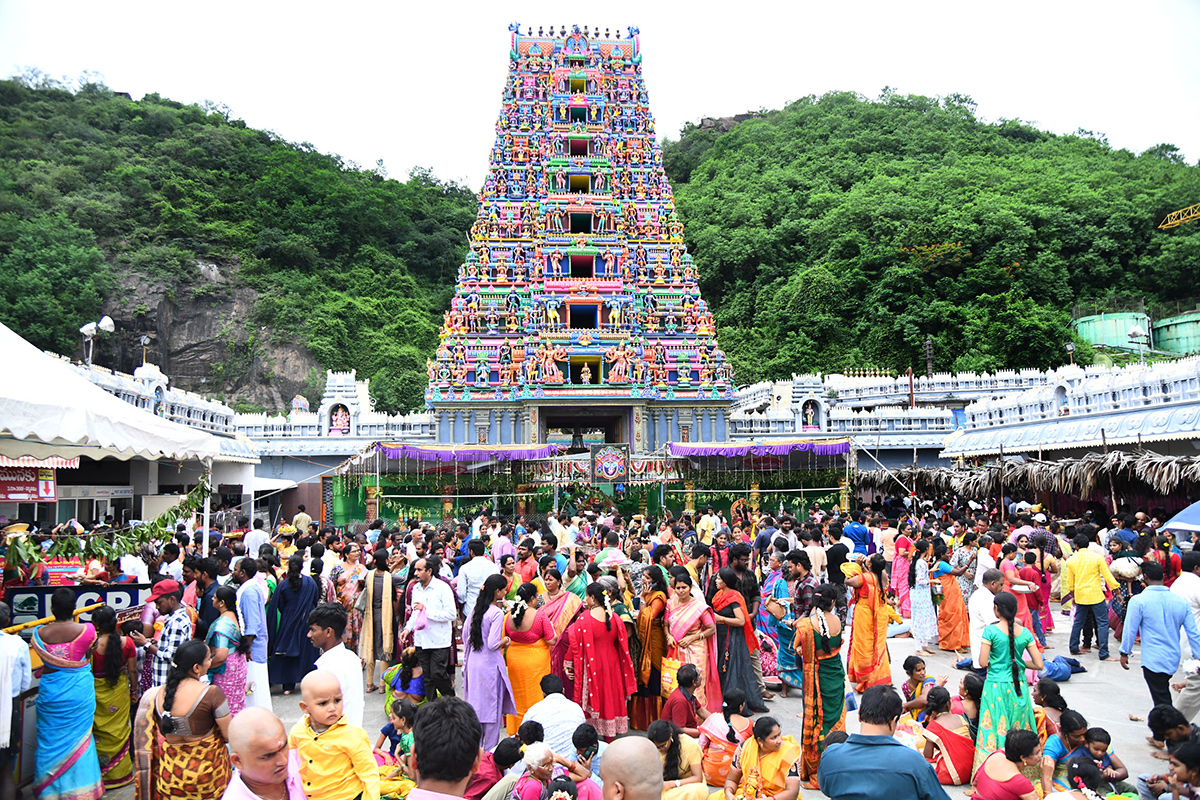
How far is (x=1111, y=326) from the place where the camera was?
40.0 meters

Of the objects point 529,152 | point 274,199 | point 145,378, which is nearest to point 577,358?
point 529,152

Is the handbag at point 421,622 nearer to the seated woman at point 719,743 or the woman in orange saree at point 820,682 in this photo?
the seated woman at point 719,743

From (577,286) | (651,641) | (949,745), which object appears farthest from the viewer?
(577,286)

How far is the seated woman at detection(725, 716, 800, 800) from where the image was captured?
490 cm

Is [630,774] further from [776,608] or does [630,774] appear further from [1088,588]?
[1088,588]

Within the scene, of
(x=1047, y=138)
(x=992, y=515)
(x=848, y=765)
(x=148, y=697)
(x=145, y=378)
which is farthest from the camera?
(x=1047, y=138)

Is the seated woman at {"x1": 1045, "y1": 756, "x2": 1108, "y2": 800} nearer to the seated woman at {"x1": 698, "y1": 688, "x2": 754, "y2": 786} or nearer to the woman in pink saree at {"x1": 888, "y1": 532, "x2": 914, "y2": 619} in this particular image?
the seated woman at {"x1": 698, "y1": 688, "x2": 754, "y2": 786}

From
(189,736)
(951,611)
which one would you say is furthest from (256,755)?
(951,611)

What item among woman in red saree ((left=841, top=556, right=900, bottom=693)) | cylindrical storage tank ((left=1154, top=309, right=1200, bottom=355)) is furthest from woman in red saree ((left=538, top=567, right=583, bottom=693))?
cylindrical storage tank ((left=1154, top=309, right=1200, bottom=355))

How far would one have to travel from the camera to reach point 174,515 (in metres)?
8.32

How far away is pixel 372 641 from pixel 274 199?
166ft

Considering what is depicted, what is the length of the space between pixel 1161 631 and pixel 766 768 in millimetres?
4113

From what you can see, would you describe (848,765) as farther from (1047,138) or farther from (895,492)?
(1047,138)

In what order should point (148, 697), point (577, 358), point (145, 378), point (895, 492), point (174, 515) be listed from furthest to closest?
point (577, 358)
point (895, 492)
point (145, 378)
point (174, 515)
point (148, 697)
